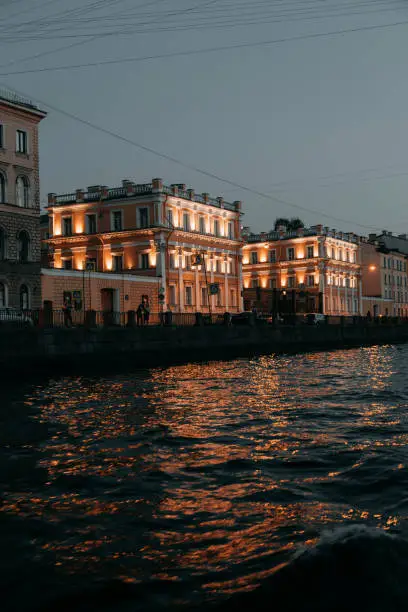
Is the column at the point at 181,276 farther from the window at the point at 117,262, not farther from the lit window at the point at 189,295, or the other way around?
the window at the point at 117,262

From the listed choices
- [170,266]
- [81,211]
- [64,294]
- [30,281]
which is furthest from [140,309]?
[81,211]

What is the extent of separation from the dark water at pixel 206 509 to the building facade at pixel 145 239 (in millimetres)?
46959

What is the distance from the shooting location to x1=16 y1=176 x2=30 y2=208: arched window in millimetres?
43562

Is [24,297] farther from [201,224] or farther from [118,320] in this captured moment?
[201,224]

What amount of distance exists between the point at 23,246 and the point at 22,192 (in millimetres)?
3578

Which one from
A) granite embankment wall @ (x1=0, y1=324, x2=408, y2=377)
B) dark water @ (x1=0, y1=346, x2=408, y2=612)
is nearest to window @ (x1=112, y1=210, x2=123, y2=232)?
granite embankment wall @ (x1=0, y1=324, x2=408, y2=377)

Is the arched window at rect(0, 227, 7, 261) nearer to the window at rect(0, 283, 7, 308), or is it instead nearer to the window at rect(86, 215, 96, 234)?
the window at rect(0, 283, 7, 308)

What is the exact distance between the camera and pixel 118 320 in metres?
34.6

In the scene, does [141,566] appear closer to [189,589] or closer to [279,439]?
[189,589]

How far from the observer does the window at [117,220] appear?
6506 centimetres

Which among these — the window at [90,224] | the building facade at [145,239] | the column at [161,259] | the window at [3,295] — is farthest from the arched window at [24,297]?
the window at [90,224]

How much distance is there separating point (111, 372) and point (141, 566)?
929 inches

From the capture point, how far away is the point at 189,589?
16.7ft

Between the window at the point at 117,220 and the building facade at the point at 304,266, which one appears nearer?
the window at the point at 117,220
